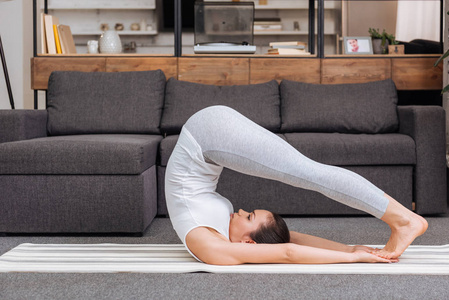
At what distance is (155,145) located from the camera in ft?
9.00

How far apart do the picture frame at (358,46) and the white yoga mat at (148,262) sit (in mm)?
2086

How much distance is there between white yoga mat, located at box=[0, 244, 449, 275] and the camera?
167 centimetres

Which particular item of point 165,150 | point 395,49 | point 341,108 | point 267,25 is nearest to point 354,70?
point 395,49

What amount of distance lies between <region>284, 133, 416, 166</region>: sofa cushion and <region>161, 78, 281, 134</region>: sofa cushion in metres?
0.51

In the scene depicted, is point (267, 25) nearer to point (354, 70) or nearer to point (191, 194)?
point (354, 70)

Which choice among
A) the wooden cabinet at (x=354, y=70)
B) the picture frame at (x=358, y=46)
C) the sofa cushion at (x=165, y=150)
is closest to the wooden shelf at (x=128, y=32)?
the picture frame at (x=358, y=46)

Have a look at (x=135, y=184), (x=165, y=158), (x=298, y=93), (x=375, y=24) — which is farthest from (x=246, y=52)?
(x=375, y=24)

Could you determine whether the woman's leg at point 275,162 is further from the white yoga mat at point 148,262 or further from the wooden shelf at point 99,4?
the wooden shelf at point 99,4

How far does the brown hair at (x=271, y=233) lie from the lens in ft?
5.50

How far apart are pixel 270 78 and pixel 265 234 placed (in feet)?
6.99

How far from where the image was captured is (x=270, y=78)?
3.64 metres

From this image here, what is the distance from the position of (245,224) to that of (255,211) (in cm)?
6

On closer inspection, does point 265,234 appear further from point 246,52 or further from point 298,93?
point 246,52

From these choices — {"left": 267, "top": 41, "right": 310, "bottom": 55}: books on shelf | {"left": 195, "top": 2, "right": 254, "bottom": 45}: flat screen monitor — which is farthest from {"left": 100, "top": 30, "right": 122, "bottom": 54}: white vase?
{"left": 267, "top": 41, "right": 310, "bottom": 55}: books on shelf
